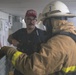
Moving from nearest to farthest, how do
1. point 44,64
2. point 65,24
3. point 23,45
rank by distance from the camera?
1. point 44,64
2. point 65,24
3. point 23,45

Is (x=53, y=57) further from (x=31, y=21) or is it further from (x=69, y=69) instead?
(x=31, y=21)

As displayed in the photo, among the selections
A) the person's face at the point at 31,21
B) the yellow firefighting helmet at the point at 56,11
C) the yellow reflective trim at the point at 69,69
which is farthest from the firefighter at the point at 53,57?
the person's face at the point at 31,21

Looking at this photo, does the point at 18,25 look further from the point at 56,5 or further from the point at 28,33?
the point at 56,5

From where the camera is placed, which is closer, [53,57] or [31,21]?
[53,57]

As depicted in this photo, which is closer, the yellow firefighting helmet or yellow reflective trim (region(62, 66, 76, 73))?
yellow reflective trim (region(62, 66, 76, 73))

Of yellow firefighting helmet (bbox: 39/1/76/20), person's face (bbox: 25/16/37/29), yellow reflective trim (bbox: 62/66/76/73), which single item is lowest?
yellow reflective trim (bbox: 62/66/76/73)

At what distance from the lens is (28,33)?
2.54 m

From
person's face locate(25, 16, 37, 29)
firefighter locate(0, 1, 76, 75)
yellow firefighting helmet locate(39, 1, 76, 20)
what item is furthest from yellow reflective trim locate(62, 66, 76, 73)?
person's face locate(25, 16, 37, 29)

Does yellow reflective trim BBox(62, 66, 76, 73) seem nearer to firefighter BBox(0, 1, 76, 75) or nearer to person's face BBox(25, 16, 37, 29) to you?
firefighter BBox(0, 1, 76, 75)

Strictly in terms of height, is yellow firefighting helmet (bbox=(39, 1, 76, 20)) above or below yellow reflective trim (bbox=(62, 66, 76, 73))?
A: above

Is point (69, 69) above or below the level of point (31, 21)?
below

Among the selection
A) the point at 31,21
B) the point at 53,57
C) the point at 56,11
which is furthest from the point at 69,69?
the point at 31,21

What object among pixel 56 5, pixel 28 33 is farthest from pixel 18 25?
pixel 56 5

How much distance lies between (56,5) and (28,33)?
0.86 m
